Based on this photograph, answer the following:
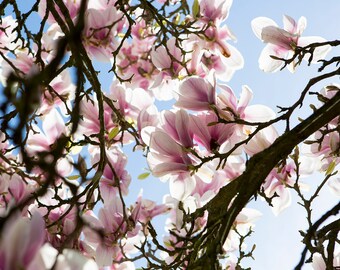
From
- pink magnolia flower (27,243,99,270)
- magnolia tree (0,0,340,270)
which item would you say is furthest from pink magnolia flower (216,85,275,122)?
pink magnolia flower (27,243,99,270)

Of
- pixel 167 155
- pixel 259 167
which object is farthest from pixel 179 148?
pixel 259 167

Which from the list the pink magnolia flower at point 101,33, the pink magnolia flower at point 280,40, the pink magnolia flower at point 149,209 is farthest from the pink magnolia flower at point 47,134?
the pink magnolia flower at point 280,40

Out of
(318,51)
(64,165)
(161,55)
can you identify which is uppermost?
(161,55)

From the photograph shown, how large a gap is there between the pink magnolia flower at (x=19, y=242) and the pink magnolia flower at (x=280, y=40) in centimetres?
119

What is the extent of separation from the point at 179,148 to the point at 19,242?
779 mm

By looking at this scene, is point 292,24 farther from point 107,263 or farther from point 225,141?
point 107,263

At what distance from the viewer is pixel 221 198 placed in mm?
913


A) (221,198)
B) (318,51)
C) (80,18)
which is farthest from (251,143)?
(80,18)

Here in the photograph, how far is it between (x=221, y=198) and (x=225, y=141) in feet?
1.16

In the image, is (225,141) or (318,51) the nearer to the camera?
(225,141)

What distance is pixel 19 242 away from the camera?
414 mm

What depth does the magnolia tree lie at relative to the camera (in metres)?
0.80

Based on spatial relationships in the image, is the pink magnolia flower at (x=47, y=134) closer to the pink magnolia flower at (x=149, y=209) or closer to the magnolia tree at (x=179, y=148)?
the magnolia tree at (x=179, y=148)

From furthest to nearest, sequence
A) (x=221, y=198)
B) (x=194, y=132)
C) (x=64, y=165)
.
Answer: (x=64, y=165)
(x=194, y=132)
(x=221, y=198)
